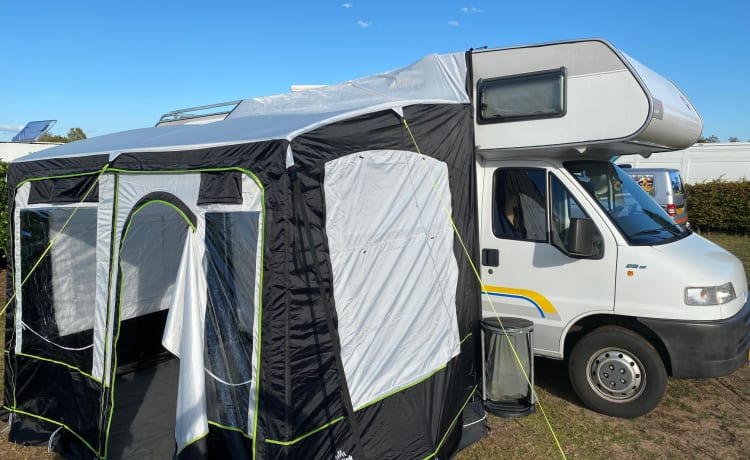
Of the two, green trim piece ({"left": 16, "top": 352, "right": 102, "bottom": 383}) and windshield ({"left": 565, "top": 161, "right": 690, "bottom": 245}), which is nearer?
green trim piece ({"left": 16, "top": 352, "right": 102, "bottom": 383})

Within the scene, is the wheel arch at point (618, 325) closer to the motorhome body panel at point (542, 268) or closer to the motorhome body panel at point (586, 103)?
the motorhome body panel at point (542, 268)

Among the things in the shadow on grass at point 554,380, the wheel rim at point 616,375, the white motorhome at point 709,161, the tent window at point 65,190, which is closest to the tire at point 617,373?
the wheel rim at point 616,375

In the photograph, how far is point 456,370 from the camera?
412cm

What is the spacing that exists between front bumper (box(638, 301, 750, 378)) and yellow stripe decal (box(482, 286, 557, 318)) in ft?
2.43

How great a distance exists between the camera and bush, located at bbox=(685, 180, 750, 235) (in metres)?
14.4

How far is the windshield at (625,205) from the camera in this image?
447 centimetres

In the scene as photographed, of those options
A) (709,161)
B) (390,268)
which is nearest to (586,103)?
(390,268)

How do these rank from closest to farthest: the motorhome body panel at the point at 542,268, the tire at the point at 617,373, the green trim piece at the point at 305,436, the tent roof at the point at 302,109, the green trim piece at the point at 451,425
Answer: the green trim piece at the point at 305,436 < the tent roof at the point at 302,109 < the green trim piece at the point at 451,425 < the tire at the point at 617,373 < the motorhome body panel at the point at 542,268

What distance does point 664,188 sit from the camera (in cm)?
1135

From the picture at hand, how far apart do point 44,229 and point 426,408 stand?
340 cm

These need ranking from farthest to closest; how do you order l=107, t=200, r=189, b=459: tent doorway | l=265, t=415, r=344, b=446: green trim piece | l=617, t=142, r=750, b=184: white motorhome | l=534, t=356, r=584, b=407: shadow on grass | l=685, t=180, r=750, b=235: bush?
1. l=617, t=142, r=750, b=184: white motorhome
2. l=685, t=180, r=750, b=235: bush
3. l=534, t=356, r=584, b=407: shadow on grass
4. l=107, t=200, r=189, b=459: tent doorway
5. l=265, t=415, r=344, b=446: green trim piece

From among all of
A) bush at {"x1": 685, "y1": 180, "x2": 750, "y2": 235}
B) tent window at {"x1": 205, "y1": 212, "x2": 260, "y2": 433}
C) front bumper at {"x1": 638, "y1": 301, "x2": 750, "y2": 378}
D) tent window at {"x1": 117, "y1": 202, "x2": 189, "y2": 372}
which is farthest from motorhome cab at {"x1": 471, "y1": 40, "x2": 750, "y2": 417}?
bush at {"x1": 685, "y1": 180, "x2": 750, "y2": 235}

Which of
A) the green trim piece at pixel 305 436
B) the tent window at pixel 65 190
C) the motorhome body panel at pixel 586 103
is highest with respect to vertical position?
the motorhome body panel at pixel 586 103

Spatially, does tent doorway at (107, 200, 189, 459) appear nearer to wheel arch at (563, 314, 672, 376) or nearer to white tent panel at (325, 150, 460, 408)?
white tent panel at (325, 150, 460, 408)
